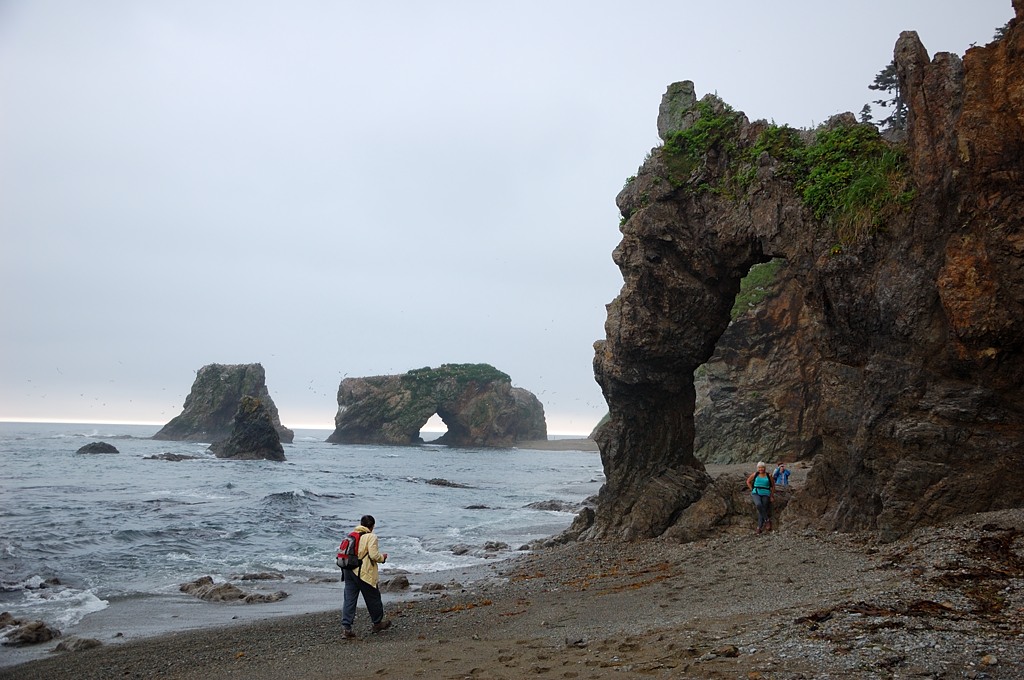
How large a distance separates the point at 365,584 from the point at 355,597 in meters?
0.27

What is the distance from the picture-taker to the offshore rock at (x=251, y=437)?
6900 cm

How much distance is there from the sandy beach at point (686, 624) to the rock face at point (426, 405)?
4029 inches

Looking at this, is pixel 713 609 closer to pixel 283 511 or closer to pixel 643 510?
pixel 643 510

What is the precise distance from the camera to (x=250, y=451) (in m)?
68.9

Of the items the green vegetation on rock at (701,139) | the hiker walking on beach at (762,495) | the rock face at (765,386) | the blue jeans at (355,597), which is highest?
the green vegetation on rock at (701,139)

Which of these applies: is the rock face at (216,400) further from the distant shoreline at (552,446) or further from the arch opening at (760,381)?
the arch opening at (760,381)

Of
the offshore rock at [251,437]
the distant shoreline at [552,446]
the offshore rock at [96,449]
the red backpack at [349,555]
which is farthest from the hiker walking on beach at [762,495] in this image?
the distant shoreline at [552,446]

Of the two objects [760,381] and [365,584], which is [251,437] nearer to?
[760,381]

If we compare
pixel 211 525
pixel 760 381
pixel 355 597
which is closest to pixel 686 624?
pixel 355 597

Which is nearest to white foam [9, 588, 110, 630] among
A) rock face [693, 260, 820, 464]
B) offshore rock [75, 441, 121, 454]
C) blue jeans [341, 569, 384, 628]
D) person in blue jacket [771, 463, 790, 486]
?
blue jeans [341, 569, 384, 628]

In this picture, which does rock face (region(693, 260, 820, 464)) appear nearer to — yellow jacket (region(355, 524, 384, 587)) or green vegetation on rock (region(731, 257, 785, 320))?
green vegetation on rock (region(731, 257, 785, 320))

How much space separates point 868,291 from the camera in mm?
12891

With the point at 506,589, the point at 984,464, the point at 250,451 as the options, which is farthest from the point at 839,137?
the point at 250,451

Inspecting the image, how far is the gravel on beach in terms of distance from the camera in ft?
20.9
